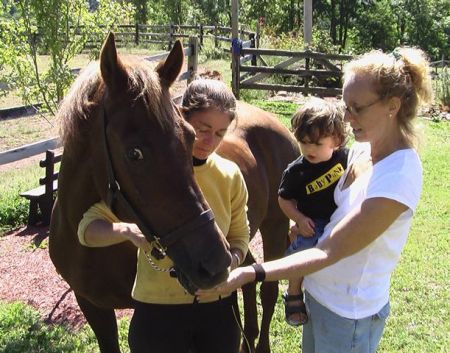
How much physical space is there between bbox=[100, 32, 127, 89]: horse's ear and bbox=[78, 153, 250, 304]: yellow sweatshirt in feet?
1.49

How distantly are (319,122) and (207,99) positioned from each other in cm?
63

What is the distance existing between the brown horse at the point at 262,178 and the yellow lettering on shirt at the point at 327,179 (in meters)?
0.86

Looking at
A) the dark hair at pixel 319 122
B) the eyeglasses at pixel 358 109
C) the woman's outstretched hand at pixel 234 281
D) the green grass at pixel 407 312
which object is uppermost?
the eyeglasses at pixel 358 109

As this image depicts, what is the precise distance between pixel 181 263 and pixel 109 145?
526 mm

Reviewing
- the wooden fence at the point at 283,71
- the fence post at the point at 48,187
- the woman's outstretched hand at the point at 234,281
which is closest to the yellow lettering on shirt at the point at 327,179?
the woman's outstretched hand at the point at 234,281

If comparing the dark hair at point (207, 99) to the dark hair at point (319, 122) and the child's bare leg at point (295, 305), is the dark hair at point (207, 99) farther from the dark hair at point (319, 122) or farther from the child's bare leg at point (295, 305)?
the child's bare leg at point (295, 305)

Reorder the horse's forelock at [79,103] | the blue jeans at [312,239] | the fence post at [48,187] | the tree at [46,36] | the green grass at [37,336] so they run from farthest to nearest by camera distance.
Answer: the fence post at [48,187] < the tree at [46,36] < the green grass at [37,336] < the blue jeans at [312,239] < the horse's forelock at [79,103]

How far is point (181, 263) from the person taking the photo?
1.82 metres

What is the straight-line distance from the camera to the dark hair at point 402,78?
6.25ft

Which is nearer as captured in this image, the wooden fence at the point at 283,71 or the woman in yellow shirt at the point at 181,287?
the woman in yellow shirt at the point at 181,287

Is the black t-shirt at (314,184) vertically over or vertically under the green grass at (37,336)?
over

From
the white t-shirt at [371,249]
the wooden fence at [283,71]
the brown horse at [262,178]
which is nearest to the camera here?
the white t-shirt at [371,249]

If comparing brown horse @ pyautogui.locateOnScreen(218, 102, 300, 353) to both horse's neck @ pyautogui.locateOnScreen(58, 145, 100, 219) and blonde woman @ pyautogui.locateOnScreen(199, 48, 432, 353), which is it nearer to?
horse's neck @ pyautogui.locateOnScreen(58, 145, 100, 219)

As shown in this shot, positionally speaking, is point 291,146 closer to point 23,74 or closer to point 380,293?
point 380,293
